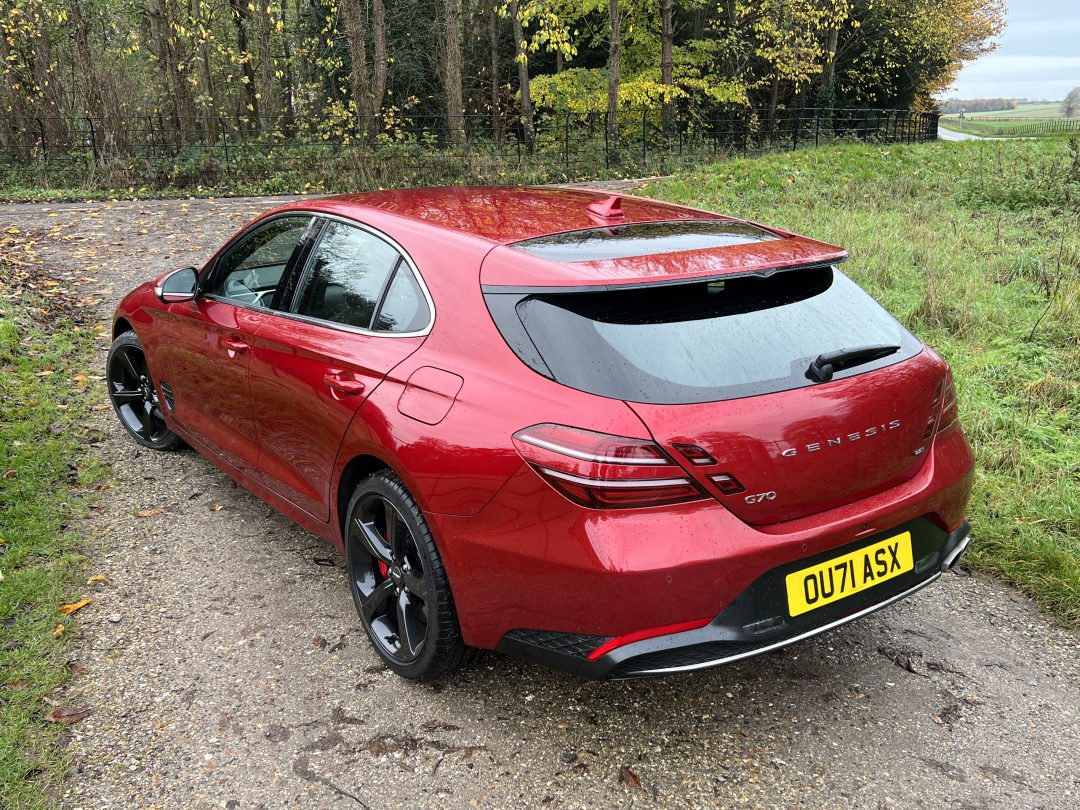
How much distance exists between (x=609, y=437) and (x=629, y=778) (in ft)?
3.63

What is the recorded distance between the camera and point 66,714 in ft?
9.52

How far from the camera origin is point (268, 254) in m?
4.04

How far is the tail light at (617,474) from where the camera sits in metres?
2.24

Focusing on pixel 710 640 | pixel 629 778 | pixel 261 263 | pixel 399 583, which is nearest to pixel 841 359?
pixel 710 640

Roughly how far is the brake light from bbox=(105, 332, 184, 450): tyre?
408 centimetres

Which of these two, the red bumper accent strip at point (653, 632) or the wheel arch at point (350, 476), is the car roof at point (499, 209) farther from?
the red bumper accent strip at point (653, 632)

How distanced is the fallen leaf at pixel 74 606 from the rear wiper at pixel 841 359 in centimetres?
308

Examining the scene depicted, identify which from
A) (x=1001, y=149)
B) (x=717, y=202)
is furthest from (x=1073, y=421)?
(x=1001, y=149)

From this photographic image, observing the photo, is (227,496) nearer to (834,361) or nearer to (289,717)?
(289,717)

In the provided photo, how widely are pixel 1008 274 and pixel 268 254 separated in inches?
272

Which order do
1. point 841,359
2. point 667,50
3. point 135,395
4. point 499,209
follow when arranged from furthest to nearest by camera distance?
point 667,50, point 135,395, point 499,209, point 841,359

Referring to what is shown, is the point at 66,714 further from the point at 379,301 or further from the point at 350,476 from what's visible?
the point at 379,301

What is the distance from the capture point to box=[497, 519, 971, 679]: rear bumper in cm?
230

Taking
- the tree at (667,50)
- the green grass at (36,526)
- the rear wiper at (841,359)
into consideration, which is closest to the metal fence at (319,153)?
the tree at (667,50)
